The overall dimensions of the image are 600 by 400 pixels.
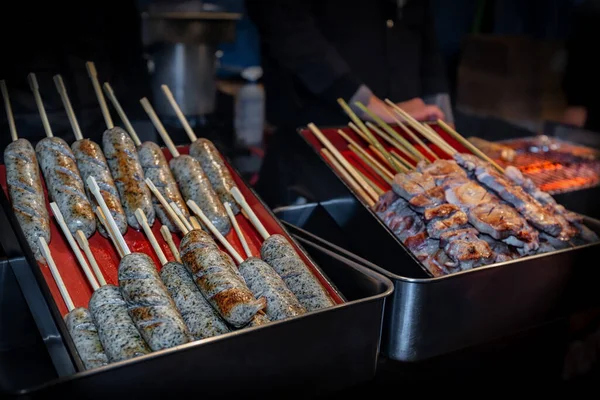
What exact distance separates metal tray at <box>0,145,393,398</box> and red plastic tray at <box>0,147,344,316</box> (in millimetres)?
58

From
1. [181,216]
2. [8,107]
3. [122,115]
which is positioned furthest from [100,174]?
[8,107]

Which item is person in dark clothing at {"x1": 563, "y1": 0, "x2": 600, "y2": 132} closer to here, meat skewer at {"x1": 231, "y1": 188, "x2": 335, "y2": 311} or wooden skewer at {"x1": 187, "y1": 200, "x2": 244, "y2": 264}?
meat skewer at {"x1": 231, "y1": 188, "x2": 335, "y2": 311}

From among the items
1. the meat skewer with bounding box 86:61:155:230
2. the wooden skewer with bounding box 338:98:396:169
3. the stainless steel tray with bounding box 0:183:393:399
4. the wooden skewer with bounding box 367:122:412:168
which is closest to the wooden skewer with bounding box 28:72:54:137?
the meat skewer with bounding box 86:61:155:230

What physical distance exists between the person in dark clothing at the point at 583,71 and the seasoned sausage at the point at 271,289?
4484mm

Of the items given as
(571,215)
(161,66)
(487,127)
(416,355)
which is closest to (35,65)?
(161,66)

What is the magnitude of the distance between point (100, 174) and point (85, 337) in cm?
84

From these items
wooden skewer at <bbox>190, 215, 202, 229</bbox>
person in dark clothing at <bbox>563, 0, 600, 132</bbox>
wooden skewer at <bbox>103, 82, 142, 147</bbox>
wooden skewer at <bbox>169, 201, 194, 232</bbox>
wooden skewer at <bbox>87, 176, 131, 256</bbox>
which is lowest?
person in dark clothing at <bbox>563, 0, 600, 132</bbox>

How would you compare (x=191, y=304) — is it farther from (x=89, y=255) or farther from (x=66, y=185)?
(x=66, y=185)

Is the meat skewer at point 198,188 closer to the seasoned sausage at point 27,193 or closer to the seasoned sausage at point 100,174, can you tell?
the seasoned sausage at point 100,174

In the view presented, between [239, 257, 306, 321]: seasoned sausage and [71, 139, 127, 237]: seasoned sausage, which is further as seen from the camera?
[71, 139, 127, 237]: seasoned sausage

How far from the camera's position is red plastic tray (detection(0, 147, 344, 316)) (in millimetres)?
2172

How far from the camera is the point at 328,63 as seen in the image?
400 centimetres

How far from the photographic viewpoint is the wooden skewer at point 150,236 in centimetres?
224

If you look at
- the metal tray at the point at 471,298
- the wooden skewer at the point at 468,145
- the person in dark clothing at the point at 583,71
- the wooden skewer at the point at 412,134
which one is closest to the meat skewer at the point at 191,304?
the metal tray at the point at 471,298
